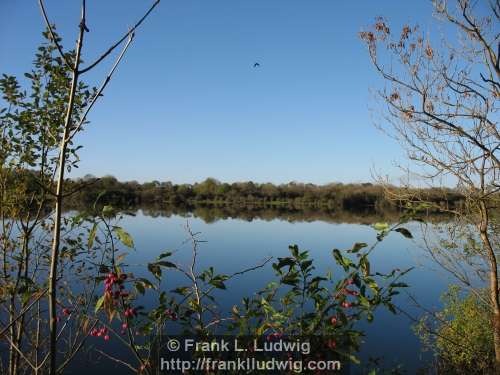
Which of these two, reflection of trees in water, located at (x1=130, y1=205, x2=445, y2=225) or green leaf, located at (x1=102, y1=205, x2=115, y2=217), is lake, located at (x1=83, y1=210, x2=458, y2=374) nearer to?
green leaf, located at (x1=102, y1=205, x2=115, y2=217)

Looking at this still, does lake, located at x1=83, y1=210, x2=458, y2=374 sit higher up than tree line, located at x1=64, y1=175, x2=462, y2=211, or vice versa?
tree line, located at x1=64, y1=175, x2=462, y2=211

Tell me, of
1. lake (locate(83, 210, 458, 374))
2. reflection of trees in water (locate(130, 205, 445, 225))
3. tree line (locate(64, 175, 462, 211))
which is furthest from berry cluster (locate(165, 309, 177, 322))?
tree line (locate(64, 175, 462, 211))

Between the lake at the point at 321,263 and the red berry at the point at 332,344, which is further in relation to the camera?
the lake at the point at 321,263

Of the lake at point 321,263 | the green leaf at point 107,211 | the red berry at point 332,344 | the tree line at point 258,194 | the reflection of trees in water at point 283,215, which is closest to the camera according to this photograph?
the green leaf at point 107,211

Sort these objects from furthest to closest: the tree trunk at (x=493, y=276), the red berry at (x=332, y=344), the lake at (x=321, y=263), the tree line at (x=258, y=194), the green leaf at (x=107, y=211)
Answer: the tree line at (x=258, y=194)
the lake at (x=321, y=263)
the tree trunk at (x=493, y=276)
the red berry at (x=332, y=344)
the green leaf at (x=107, y=211)

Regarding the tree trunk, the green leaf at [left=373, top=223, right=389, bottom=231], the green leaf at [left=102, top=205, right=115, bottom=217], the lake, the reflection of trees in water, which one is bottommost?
the lake

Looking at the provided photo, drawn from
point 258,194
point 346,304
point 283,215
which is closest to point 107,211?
point 346,304

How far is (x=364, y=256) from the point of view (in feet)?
4.36

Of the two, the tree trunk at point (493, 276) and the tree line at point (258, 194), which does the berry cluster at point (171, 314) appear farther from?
the tree line at point (258, 194)

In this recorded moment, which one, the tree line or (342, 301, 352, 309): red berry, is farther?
the tree line

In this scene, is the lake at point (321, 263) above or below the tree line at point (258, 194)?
below

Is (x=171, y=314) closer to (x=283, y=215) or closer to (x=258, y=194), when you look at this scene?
(x=283, y=215)

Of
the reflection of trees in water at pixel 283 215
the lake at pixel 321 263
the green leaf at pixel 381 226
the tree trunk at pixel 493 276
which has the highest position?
the green leaf at pixel 381 226

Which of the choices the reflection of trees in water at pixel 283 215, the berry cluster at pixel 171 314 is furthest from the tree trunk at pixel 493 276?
the reflection of trees in water at pixel 283 215
